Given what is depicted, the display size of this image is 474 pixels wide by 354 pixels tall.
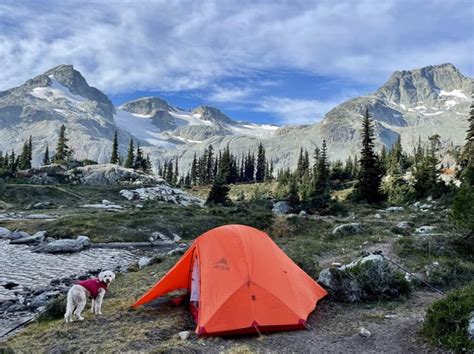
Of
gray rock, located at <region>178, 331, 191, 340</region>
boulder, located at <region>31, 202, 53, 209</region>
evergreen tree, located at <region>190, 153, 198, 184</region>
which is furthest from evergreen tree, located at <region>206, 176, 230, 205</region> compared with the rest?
evergreen tree, located at <region>190, 153, 198, 184</region>

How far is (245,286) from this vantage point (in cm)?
992

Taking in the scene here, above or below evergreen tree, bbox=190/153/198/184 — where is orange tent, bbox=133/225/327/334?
below

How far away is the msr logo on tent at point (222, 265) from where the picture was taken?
10438 millimetres

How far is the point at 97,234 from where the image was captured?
32188 mm

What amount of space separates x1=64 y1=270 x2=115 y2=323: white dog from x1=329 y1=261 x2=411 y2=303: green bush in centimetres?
630

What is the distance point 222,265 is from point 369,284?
13.9 ft

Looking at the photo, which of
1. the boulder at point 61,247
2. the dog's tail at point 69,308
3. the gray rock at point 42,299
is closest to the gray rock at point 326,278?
the dog's tail at point 69,308

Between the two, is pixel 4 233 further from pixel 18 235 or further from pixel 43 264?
pixel 43 264

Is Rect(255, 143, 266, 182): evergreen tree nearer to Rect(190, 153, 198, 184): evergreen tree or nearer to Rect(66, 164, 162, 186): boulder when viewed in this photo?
Rect(190, 153, 198, 184): evergreen tree

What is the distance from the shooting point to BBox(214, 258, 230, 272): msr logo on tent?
1044 cm

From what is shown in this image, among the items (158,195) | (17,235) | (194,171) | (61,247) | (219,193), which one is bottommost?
(61,247)

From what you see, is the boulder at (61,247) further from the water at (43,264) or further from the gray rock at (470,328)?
the gray rock at (470,328)

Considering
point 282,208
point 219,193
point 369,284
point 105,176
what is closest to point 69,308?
point 369,284

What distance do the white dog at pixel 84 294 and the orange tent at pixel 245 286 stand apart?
1.10 m
